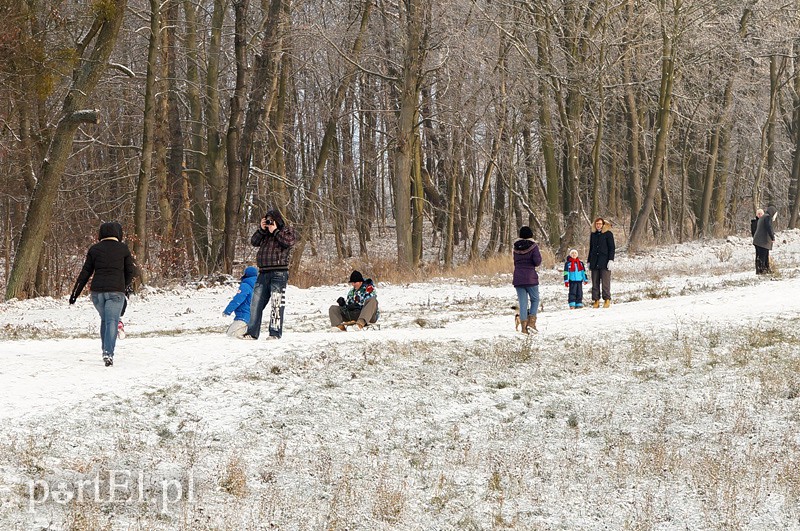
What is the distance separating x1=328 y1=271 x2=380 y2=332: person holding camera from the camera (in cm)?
1586

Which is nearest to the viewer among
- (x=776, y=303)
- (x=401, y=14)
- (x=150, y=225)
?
(x=776, y=303)

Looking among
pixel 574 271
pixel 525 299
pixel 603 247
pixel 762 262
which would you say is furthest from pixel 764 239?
pixel 525 299

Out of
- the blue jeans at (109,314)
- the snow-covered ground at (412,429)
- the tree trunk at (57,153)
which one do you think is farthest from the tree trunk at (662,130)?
the blue jeans at (109,314)

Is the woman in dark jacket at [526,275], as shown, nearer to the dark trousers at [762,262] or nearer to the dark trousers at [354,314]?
the dark trousers at [354,314]

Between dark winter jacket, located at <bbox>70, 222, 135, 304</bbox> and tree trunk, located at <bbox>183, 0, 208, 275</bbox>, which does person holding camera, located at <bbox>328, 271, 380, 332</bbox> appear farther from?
tree trunk, located at <bbox>183, 0, 208, 275</bbox>

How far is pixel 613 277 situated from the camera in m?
27.0

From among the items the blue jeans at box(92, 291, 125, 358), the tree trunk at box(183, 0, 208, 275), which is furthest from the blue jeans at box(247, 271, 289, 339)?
the tree trunk at box(183, 0, 208, 275)

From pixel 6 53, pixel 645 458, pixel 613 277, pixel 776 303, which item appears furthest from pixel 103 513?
pixel 613 277

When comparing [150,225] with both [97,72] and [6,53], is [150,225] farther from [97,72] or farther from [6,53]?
[6,53]

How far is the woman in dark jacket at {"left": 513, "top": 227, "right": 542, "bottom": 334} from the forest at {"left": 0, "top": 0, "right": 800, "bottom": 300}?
12243mm

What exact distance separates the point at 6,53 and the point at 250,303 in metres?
10.5

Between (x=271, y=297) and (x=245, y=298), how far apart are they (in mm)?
768

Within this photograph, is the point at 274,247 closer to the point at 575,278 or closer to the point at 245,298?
the point at 245,298

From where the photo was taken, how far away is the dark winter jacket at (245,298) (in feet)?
47.0
